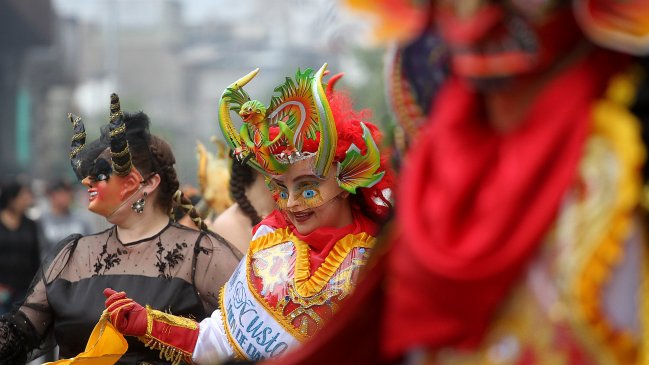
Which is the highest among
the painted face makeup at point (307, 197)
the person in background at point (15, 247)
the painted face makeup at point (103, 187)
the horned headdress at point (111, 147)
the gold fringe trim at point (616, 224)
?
the gold fringe trim at point (616, 224)

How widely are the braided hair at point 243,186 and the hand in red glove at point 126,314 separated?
2.30 m

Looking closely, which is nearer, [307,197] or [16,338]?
[307,197]

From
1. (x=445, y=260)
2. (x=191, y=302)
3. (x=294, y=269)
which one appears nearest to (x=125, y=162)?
(x=191, y=302)

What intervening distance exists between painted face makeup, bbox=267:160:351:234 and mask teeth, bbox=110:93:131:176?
2.98 ft

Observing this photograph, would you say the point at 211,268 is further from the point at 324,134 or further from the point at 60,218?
the point at 60,218

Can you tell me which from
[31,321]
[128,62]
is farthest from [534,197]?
[128,62]

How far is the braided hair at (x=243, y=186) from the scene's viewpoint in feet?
24.4

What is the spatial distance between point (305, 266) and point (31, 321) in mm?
1394

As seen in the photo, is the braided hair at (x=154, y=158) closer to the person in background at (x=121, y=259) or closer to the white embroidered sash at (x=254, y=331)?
the person in background at (x=121, y=259)

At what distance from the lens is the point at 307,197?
16.3 ft

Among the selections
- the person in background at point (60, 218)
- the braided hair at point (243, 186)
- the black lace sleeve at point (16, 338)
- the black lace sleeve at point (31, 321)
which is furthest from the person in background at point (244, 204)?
the person in background at point (60, 218)

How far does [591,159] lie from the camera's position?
2.39 m

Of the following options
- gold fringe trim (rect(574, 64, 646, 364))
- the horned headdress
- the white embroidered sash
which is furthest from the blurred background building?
gold fringe trim (rect(574, 64, 646, 364))

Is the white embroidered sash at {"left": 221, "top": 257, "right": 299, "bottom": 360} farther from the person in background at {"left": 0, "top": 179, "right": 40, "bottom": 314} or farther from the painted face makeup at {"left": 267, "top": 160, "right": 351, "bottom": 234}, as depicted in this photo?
the person in background at {"left": 0, "top": 179, "right": 40, "bottom": 314}
